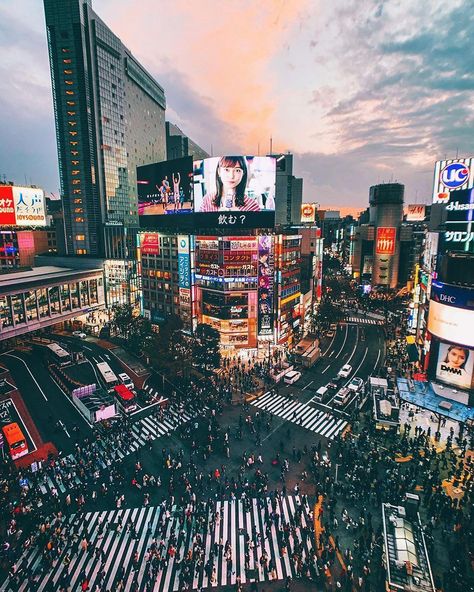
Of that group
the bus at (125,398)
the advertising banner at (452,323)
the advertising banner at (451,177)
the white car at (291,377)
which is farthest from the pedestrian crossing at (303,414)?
the advertising banner at (451,177)

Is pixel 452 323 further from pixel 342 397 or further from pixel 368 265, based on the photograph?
pixel 368 265

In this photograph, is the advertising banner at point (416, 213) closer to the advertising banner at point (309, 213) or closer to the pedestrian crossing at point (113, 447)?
the advertising banner at point (309, 213)

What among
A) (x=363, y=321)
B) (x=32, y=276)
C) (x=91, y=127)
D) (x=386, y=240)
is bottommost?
(x=363, y=321)

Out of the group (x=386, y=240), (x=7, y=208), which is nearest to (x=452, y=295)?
(x=7, y=208)

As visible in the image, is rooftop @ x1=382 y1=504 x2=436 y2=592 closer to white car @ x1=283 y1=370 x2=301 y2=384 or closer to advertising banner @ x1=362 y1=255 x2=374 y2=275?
white car @ x1=283 y1=370 x2=301 y2=384

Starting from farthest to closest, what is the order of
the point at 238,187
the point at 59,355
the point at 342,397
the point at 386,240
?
the point at 386,240
the point at 238,187
the point at 59,355
the point at 342,397
